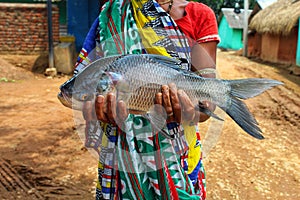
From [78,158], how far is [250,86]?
10.6 ft

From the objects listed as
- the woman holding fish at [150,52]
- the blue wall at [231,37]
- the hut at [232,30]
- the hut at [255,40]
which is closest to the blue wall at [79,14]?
the woman holding fish at [150,52]

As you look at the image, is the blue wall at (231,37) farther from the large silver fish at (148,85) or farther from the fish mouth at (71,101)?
the fish mouth at (71,101)

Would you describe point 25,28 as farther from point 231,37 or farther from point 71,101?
point 231,37

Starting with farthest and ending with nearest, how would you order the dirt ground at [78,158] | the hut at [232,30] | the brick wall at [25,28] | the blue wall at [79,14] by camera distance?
the hut at [232,30], the blue wall at [79,14], the brick wall at [25,28], the dirt ground at [78,158]

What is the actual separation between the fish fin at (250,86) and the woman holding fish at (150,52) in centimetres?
11

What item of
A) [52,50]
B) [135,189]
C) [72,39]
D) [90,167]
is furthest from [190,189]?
[72,39]

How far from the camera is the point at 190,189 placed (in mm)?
1429

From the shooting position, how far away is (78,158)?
4176mm

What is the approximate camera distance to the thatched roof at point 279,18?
13.6 m

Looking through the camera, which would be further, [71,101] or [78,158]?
[78,158]

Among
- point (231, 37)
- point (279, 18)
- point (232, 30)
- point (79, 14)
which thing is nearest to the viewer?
point (79, 14)

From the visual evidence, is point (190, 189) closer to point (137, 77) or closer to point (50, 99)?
point (137, 77)

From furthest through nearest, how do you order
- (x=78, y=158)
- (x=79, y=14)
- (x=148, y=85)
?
(x=79, y=14), (x=78, y=158), (x=148, y=85)

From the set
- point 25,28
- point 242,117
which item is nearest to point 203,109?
point 242,117
